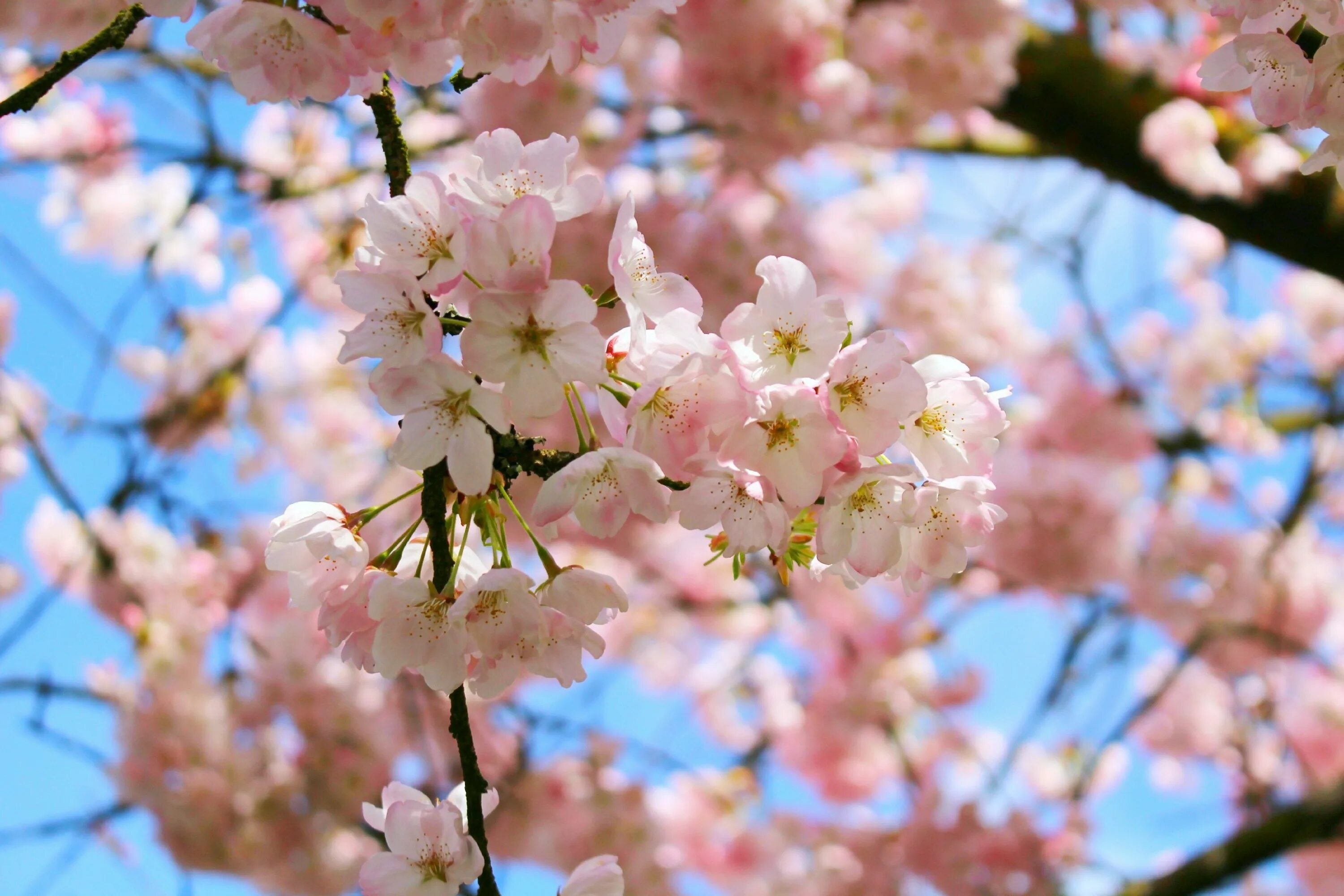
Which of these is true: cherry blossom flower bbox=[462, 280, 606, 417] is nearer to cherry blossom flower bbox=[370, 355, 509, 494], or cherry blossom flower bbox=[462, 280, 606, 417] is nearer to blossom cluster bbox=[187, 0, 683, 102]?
cherry blossom flower bbox=[370, 355, 509, 494]

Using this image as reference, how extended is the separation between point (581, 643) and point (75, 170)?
400cm

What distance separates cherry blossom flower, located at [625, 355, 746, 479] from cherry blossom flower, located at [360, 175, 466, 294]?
14cm

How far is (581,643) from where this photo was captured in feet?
2.43

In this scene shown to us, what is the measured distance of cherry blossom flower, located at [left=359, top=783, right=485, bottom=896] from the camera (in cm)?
73

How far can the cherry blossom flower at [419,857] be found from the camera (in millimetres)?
729

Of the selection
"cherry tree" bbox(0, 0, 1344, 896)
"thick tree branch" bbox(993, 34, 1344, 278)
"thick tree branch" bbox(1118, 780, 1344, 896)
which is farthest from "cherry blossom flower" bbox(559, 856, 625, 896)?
"thick tree branch" bbox(993, 34, 1344, 278)

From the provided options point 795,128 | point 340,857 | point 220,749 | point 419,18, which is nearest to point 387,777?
point 340,857

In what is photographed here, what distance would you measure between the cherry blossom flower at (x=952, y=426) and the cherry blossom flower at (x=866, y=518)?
0.17 ft

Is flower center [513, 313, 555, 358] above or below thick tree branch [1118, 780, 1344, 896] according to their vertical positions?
below

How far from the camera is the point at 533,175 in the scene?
728mm

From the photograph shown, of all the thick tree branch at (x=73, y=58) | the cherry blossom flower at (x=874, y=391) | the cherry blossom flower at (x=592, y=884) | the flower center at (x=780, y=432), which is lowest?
the cherry blossom flower at (x=592, y=884)

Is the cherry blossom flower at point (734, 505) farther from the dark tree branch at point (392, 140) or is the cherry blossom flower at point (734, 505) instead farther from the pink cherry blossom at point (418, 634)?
the dark tree branch at point (392, 140)

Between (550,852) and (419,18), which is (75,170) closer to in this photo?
(550,852)

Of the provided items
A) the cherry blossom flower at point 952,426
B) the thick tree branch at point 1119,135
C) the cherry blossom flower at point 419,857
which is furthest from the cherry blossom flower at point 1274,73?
the thick tree branch at point 1119,135
